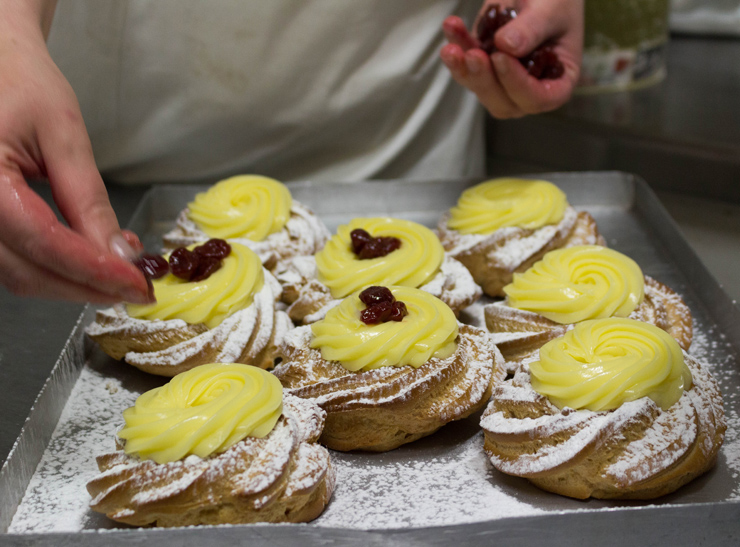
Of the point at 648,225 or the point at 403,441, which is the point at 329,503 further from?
the point at 648,225

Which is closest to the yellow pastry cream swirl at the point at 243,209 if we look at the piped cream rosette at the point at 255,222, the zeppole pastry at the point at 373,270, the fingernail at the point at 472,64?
the piped cream rosette at the point at 255,222

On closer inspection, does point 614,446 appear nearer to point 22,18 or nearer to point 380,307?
point 380,307

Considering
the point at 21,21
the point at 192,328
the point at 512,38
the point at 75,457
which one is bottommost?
the point at 75,457

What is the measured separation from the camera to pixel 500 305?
2.43 metres

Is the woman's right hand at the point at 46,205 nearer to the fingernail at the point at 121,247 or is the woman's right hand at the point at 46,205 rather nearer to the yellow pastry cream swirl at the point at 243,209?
the fingernail at the point at 121,247

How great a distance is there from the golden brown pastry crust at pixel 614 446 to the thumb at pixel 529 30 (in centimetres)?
129

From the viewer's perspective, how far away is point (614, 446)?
5.75 feet

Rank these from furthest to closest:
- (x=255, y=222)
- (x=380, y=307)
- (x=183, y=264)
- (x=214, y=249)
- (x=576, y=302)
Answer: (x=255, y=222)
(x=214, y=249)
(x=183, y=264)
(x=576, y=302)
(x=380, y=307)

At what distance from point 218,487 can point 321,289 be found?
3.14 feet

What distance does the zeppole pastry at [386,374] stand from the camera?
6.48 ft

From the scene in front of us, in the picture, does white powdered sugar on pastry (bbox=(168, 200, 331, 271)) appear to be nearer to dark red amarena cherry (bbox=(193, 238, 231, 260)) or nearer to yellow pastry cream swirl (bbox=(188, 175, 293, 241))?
yellow pastry cream swirl (bbox=(188, 175, 293, 241))

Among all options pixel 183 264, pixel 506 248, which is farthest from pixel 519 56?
pixel 183 264

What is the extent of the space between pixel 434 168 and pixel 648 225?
1028 millimetres

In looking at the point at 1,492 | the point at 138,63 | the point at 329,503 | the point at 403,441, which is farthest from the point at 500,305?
the point at 138,63
